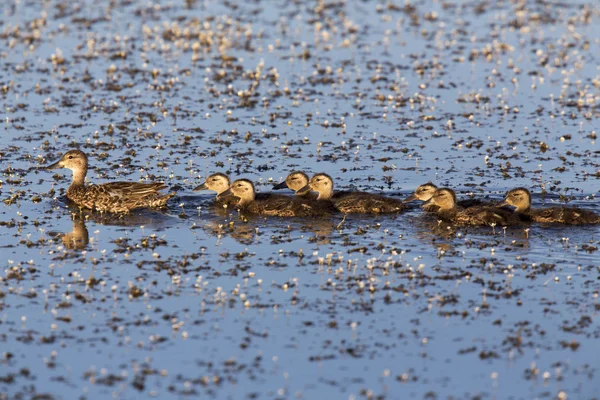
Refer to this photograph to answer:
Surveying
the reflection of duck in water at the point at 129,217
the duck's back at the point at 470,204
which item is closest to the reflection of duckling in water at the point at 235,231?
the reflection of duck in water at the point at 129,217

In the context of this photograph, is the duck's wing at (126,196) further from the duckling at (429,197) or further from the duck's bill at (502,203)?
the duck's bill at (502,203)

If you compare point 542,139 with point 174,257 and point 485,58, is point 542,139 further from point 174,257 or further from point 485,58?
point 174,257

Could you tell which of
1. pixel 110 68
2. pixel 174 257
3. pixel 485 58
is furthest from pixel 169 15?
pixel 174 257

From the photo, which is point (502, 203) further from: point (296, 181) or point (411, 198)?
point (296, 181)

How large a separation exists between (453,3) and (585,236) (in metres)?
26.4

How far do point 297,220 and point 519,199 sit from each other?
3.73 m

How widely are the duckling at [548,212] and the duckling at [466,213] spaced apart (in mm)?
305

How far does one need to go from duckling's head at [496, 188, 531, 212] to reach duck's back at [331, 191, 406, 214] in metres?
1.78

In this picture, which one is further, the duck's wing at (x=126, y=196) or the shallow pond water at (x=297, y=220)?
the duck's wing at (x=126, y=196)

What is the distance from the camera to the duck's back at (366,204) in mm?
18516

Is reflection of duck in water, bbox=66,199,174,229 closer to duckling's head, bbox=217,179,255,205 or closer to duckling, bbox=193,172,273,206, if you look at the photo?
duckling, bbox=193,172,273,206

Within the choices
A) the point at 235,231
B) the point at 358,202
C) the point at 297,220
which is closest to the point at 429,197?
the point at 358,202

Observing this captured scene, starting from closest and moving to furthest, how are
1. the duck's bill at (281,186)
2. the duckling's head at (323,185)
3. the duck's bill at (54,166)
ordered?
the duckling's head at (323,185) → the duck's bill at (281,186) → the duck's bill at (54,166)

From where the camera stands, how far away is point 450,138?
78.1 feet
